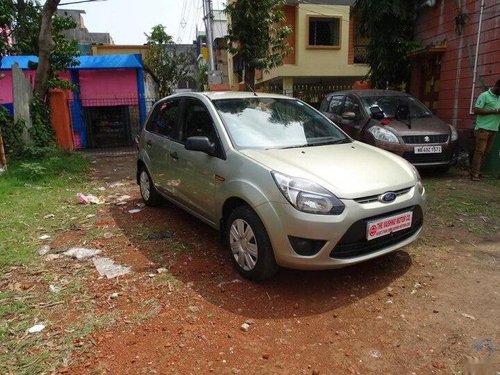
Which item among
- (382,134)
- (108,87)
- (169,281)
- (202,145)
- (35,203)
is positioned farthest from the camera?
(108,87)

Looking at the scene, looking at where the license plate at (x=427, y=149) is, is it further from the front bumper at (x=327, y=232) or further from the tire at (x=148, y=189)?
the tire at (x=148, y=189)

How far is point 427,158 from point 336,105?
249 centimetres

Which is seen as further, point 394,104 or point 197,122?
point 394,104

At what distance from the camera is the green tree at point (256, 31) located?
12.1 m

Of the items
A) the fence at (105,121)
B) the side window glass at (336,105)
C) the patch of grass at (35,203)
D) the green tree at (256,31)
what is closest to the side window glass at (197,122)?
the patch of grass at (35,203)

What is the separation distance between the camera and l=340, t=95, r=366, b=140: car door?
25.0ft

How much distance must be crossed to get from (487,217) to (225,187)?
139 inches

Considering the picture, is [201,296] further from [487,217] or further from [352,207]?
[487,217]

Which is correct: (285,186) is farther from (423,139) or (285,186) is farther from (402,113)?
(402,113)

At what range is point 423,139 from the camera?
7.04 meters

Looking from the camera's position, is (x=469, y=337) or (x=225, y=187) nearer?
(x=469, y=337)

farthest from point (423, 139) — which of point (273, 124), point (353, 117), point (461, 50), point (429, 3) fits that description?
point (429, 3)

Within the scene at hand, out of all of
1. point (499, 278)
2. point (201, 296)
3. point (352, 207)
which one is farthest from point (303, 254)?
point (499, 278)

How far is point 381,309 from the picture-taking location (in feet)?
10.1
